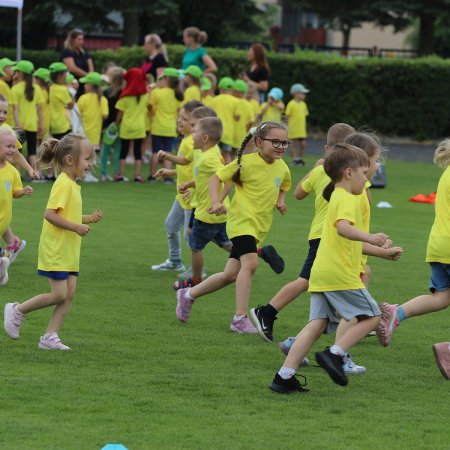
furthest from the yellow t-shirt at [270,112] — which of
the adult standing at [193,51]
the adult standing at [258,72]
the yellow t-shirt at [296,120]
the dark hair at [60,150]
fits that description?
the dark hair at [60,150]

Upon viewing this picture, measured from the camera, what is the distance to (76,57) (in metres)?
21.0

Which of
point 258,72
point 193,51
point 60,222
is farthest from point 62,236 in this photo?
point 258,72

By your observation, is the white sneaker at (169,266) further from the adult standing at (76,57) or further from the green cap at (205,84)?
the adult standing at (76,57)

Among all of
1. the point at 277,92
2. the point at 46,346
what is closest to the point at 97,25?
the point at 277,92

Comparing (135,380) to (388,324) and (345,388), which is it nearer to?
(345,388)

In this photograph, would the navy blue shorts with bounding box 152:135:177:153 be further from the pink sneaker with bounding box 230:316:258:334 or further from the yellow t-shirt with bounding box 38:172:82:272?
the yellow t-shirt with bounding box 38:172:82:272

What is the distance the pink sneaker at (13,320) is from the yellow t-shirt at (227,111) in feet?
39.9

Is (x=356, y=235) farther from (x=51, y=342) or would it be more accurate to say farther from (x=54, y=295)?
(x=51, y=342)

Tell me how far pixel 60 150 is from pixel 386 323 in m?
2.48

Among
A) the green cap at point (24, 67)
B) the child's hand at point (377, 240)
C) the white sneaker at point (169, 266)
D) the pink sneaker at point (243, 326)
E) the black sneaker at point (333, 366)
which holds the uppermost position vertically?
the green cap at point (24, 67)

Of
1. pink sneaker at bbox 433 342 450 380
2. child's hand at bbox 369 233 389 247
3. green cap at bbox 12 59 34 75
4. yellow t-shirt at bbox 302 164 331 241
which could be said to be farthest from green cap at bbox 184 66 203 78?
child's hand at bbox 369 233 389 247

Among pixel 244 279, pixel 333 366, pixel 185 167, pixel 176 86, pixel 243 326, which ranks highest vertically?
pixel 176 86

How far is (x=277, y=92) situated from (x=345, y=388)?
615 inches

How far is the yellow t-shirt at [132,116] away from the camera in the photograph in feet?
63.2
